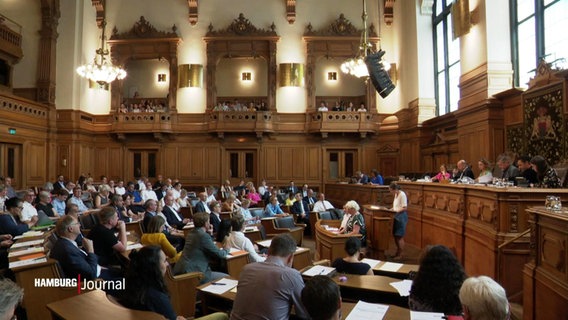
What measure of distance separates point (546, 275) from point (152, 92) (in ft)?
56.1

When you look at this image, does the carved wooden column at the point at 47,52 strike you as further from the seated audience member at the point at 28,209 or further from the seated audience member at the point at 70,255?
the seated audience member at the point at 70,255

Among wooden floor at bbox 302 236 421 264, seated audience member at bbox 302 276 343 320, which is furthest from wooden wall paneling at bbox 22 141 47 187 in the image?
seated audience member at bbox 302 276 343 320

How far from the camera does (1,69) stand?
1409 cm

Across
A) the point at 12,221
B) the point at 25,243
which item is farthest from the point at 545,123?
the point at 12,221

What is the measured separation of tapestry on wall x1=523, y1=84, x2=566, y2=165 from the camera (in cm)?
669

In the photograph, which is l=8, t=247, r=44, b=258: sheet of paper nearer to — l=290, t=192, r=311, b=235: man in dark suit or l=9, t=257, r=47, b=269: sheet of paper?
l=9, t=257, r=47, b=269: sheet of paper

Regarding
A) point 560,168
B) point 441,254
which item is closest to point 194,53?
point 560,168

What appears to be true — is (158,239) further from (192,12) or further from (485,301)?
(192,12)

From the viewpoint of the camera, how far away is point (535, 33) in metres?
8.03

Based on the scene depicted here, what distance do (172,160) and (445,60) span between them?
35.5 feet

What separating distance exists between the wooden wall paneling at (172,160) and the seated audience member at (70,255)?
1206cm

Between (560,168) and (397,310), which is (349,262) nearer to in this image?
(397,310)

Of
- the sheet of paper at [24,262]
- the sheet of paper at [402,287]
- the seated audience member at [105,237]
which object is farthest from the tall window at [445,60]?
the sheet of paper at [24,262]

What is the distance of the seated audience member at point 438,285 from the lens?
2.58 meters
